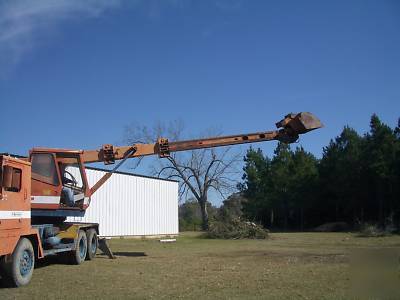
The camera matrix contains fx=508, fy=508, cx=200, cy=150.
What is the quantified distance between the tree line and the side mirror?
36191 millimetres

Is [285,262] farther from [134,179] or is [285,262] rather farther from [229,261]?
[134,179]

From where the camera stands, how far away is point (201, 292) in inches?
413

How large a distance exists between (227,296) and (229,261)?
23.2ft

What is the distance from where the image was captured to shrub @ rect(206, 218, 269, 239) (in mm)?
34031

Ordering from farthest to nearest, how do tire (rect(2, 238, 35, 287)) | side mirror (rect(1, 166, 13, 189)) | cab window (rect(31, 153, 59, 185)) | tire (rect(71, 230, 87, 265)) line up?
tire (rect(71, 230, 87, 265))
cab window (rect(31, 153, 59, 185))
tire (rect(2, 238, 35, 287))
side mirror (rect(1, 166, 13, 189))

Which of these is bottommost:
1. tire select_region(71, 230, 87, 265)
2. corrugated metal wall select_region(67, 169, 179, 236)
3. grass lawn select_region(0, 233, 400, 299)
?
grass lawn select_region(0, 233, 400, 299)

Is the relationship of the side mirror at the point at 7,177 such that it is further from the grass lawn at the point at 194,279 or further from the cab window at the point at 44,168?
the cab window at the point at 44,168

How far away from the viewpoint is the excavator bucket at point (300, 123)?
18.4m

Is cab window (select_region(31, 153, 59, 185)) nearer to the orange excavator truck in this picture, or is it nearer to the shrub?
the orange excavator truck

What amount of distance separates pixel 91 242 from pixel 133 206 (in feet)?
61.8

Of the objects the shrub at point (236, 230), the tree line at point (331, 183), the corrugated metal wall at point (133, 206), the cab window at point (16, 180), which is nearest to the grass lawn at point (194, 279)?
the cab window at point (16, 180)

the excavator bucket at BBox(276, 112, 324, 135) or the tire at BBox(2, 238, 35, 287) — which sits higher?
the excavator bucket at BBox(276, 112, 324, 135)

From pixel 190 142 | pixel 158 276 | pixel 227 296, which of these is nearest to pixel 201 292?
pixel 227 296

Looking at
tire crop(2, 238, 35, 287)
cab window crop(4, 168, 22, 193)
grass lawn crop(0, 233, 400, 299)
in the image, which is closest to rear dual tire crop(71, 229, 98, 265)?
grass lawn crop(0, 233, 400, 299)
